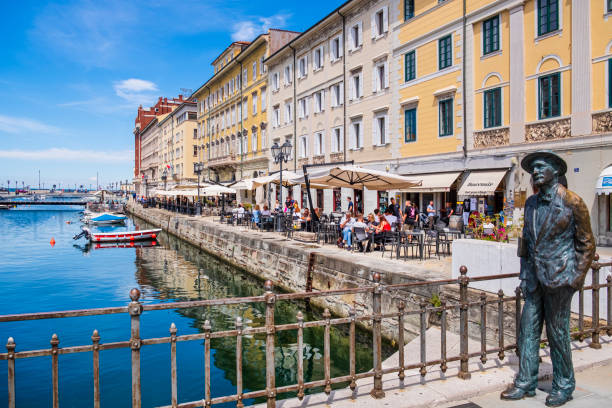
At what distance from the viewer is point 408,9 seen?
22328mm

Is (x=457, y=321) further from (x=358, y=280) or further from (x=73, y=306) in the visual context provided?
(x=73, y=306)

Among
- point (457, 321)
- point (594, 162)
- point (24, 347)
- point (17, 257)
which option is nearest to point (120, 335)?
point (24, 347)

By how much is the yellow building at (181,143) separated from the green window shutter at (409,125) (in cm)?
4723

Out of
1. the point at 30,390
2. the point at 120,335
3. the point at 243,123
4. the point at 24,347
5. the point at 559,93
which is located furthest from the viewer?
the point at 243,123

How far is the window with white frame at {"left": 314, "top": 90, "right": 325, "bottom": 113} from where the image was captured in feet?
99.4

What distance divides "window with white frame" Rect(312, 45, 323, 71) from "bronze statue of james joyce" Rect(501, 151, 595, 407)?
27621 millimetres

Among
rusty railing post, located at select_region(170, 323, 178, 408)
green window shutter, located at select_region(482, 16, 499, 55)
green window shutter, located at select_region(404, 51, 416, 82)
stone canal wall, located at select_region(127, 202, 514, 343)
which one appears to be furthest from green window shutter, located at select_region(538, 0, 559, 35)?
rusty railing post, located at select_region(170, 323, 178, 408)

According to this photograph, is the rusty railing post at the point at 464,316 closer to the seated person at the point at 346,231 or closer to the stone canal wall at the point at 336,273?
the stone canal wall at the point at 336,273

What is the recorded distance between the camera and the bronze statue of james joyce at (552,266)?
13.0 feet

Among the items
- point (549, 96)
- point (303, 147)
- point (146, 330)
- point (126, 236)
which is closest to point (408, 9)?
Result: point (549, 96)

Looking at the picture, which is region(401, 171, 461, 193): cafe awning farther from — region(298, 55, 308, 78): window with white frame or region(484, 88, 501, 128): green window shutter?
region(298, 55, 308, 78): window with white frame

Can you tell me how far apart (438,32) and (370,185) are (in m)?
8.91

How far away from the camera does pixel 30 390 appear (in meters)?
8.40

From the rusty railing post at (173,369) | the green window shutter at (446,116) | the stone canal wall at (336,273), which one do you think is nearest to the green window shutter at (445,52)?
the green window shutter at (446,116)
